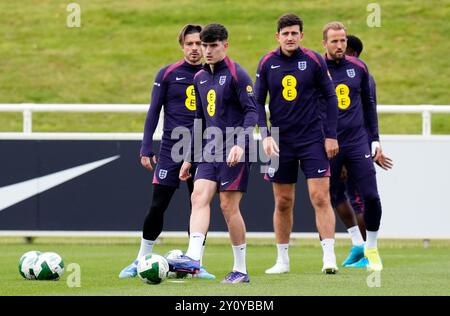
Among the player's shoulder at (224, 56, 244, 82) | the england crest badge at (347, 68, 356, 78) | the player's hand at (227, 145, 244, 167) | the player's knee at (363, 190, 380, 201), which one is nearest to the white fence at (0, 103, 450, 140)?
the england crest badge at (347, 68, 356, 78)

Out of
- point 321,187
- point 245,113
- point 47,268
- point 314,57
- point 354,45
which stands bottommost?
point 47,268

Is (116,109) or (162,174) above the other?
(116,109)

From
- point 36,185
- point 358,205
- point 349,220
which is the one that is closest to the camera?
point 349,220

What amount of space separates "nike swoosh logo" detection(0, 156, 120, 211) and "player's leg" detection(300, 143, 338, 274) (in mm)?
5165

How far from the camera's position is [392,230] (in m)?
15.6

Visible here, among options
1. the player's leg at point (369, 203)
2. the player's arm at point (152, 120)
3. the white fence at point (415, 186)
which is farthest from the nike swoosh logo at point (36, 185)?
the player's leg at point (369, 203)

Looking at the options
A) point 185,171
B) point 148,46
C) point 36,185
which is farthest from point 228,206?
point 148,46

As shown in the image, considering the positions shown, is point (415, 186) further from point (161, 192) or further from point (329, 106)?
point (161, 192)

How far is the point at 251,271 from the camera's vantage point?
11820mm

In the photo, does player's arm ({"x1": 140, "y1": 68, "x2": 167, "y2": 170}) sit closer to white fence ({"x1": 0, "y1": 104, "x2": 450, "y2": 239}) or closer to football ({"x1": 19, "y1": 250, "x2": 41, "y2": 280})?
football ({"x1": 19, "y1": 250, "x2": 41, "y2": 280})

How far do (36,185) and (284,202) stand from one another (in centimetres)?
523

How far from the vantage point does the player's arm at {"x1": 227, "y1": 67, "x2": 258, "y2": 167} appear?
9.77 meters
